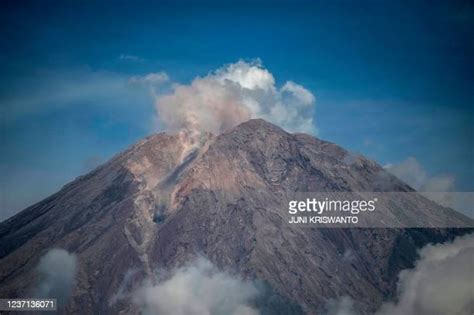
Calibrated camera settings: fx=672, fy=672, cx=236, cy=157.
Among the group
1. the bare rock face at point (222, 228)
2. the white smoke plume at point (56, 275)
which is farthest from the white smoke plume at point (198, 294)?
the white smoke plume at point (56, 275)

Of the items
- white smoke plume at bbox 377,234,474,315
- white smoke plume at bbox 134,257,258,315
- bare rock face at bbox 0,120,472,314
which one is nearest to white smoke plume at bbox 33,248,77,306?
bare rock face at bbox 0,120,472,314

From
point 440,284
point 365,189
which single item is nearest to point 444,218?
point 365,189

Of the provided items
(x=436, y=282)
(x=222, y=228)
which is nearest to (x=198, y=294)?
(x=222, y=228)

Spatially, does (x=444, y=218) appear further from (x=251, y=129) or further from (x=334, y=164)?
(x=251, y=129)

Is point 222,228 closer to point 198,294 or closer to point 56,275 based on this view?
point 198,294

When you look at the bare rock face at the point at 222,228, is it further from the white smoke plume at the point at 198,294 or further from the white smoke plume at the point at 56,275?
the white smoke plume at the point at 198,294

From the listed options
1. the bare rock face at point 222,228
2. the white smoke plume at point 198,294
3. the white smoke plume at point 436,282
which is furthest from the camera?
the bare rock face at point 222,228

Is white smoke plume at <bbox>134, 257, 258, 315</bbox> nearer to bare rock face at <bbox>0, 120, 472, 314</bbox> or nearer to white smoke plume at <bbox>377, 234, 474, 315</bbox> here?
bare rock face at <bbox>0, 120, 472, 314</bbox>
